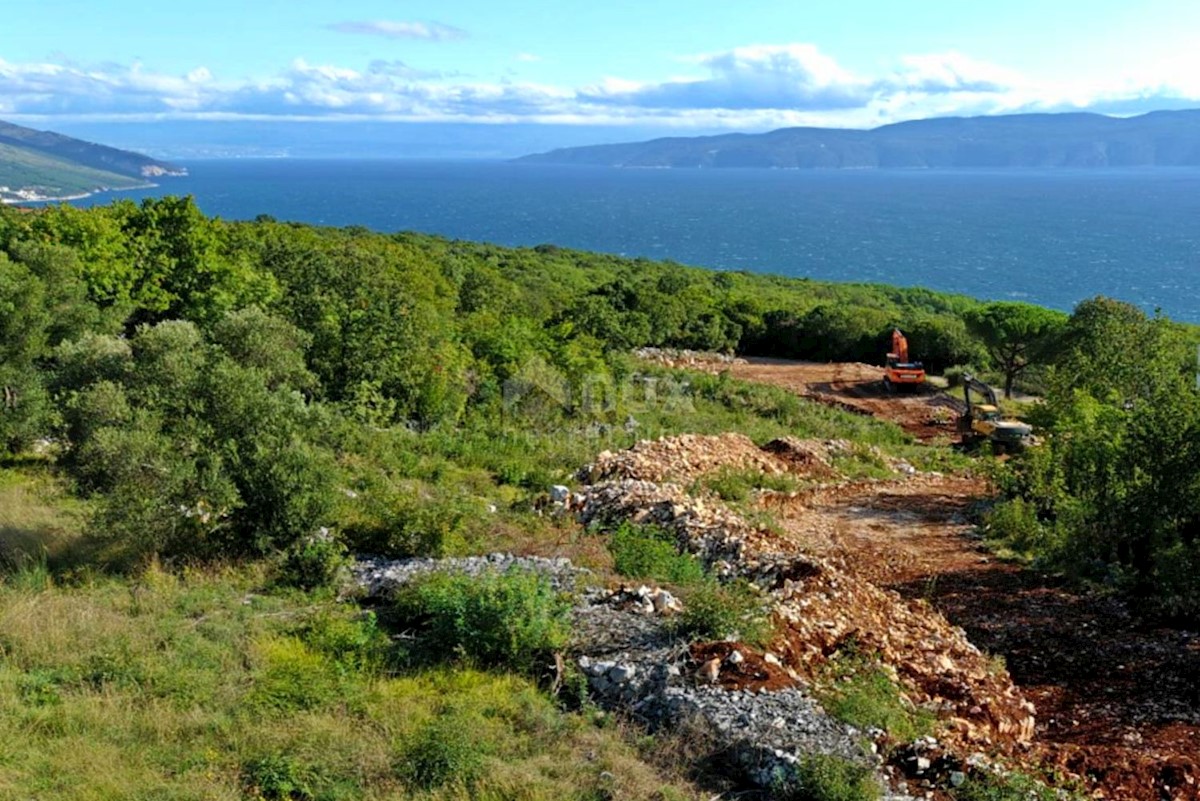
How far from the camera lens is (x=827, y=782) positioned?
688 centimetres

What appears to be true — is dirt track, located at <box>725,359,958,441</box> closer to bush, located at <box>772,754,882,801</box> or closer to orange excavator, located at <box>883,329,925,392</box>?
orange excavator, located at <box>883,329,925,392</box>

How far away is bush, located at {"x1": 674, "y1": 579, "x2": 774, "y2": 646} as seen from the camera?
9.29 m

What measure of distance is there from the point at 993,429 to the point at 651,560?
1540 centimetres

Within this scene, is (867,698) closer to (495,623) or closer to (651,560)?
(495,623)

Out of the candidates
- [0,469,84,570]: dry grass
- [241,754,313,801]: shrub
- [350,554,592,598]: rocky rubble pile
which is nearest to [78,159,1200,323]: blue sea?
[350,554,592,598]: rocky rubble pile

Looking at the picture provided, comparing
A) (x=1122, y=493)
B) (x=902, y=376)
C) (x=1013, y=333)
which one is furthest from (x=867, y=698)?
(x=1013, y=333)

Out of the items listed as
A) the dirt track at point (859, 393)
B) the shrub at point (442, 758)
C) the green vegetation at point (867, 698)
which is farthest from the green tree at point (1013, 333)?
the shrub at point (442, 758)

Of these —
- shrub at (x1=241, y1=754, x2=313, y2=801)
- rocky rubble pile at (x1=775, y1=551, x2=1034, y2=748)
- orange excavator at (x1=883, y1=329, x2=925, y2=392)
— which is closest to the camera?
shrub at (x1=241, y1=754, x2=313, y2=801)

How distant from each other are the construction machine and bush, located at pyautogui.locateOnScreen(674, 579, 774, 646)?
1451cm

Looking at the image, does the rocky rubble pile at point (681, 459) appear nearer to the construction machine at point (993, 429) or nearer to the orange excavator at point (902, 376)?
the construction machine at point (993, 429)

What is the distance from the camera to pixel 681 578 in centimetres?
1178

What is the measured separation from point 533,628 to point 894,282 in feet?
324

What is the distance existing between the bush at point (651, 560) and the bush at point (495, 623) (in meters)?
2.12

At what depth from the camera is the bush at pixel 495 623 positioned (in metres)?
9.11
